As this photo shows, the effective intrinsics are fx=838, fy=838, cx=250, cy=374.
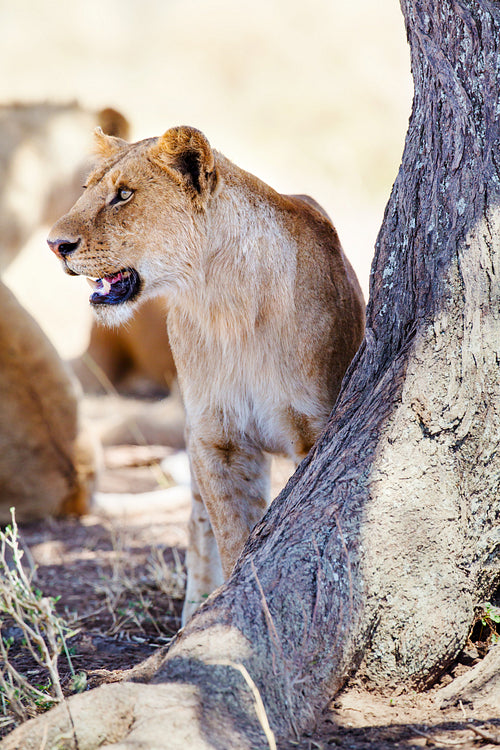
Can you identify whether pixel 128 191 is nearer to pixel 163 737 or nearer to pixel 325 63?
pixel 163 737

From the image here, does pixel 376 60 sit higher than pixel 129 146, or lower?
higher

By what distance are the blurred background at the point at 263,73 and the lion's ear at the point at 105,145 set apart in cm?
609

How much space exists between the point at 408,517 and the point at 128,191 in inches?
53.9

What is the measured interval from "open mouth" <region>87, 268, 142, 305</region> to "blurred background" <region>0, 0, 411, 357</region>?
6.37 m

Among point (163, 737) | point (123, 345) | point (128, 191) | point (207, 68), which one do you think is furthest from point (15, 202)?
point (163, 737)

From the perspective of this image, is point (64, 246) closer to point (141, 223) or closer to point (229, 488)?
point (141, 223)

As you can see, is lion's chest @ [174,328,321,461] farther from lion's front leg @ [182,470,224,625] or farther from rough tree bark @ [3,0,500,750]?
lion's front leg @ [182,470,224,625]

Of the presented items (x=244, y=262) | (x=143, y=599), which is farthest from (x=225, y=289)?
(x=143, y=599)

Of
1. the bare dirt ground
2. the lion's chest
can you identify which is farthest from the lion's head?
the bare dirt ground

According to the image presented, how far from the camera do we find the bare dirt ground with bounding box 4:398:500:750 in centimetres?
181

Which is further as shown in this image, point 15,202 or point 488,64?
point 15,202

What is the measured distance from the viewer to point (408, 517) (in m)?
2.01

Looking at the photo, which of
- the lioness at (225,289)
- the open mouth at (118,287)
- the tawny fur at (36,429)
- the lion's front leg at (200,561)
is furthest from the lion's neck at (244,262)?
the tawny fur at (36,429)

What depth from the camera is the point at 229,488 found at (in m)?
2.85
